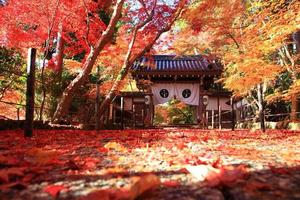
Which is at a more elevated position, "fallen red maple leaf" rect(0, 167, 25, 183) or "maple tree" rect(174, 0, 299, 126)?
"maple tree" rect(174, 0, 299, 126)

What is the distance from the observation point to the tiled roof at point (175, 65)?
1884cm

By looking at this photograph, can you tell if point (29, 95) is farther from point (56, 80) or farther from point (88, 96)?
point (88, 96)

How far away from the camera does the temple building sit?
18.9 meters

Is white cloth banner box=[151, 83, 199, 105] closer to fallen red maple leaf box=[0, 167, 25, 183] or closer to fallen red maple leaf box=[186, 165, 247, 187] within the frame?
fallen red maple leaf box=[186, 165, 247, 187]

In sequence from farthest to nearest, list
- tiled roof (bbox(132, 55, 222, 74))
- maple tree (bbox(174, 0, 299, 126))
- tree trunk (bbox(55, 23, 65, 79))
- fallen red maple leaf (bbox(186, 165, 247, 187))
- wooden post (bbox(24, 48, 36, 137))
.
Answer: tiled roof (bbox(132, 55, 222, 74)), tree trunk (bbox(55, 23, 65, 79)), maple tree (bbox(174, 0, 299, 126)), wooden post (bbox(24, 48, 36, 137)), fallen red maple leaf (bbox(186, 165, 247, 187))

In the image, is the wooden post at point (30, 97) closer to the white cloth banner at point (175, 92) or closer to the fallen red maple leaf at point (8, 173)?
the fallen red maple leaf at point (8, 173)

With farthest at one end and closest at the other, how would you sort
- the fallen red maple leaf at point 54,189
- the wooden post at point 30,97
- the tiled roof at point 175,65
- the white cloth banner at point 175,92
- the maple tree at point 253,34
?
the white cloth banner at point 175,92
the tiled roof at point 175,65
the maple tree at point 253,34
the wooden post at point 30,97
the fallen red maple leaf at point 54,189

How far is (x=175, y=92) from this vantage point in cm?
2028

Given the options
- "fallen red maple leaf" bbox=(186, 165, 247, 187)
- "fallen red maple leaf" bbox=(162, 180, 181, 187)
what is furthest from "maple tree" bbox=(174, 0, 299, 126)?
"fallen red maple leaf" bbox=(162, 180, 181, 187)

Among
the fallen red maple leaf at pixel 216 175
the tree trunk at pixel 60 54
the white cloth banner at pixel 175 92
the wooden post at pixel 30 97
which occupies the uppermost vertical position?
the tree trunk at pixel 60 54

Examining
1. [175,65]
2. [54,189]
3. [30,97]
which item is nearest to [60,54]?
[175,65]

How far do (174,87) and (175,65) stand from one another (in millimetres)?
1544

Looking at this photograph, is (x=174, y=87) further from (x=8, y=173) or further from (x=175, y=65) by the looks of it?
(x=8, y=173)

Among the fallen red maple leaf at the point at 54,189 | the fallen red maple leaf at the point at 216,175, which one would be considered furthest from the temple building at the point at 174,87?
the fallen red maple leaf at the point at 54,189
